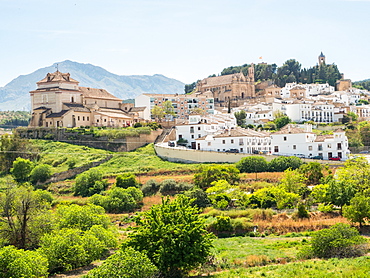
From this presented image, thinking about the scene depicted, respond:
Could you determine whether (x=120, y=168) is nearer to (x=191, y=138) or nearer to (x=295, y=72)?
(x=191, y=138)

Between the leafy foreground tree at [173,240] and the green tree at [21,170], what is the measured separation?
3607 centimetres

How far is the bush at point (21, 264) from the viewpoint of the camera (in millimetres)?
20312

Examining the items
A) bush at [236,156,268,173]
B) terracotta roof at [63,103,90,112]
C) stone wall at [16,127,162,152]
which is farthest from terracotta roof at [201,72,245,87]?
bush at [236,156,268,173]

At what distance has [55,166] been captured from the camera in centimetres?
5641

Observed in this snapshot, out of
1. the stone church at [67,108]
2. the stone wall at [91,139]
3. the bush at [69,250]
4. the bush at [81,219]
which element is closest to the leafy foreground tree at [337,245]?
the bush at [69,250]

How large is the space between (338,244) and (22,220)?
711 inches

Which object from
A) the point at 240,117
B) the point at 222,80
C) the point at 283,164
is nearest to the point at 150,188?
the point at 283,164

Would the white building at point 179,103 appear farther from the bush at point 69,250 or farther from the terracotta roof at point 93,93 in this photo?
the bush at point 69,250

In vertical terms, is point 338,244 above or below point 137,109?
below

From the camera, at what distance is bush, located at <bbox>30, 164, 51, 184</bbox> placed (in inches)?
2073

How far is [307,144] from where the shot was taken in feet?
172

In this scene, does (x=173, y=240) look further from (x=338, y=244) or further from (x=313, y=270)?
(x=338, y=244)

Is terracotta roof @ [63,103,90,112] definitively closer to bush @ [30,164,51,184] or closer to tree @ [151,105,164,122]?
tree @ [151,105,164,122]

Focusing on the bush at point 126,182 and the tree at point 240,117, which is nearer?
the bush at point 126,182
